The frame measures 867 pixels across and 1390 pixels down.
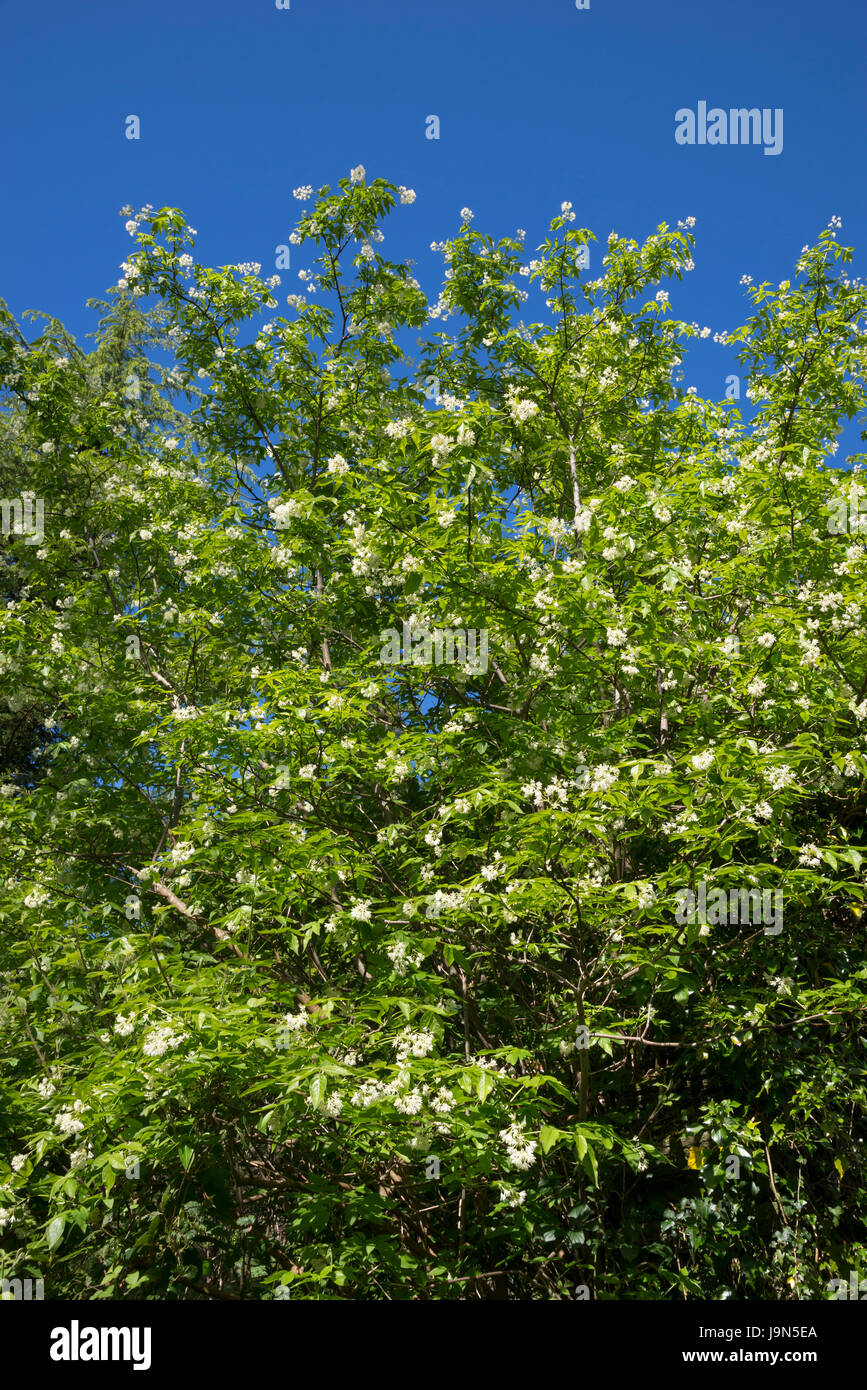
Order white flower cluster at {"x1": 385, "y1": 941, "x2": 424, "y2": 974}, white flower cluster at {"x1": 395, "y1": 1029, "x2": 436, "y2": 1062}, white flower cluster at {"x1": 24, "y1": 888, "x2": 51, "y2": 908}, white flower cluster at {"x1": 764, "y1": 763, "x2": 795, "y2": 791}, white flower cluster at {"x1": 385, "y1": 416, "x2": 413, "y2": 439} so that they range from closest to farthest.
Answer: white flower cluster at {"x1": 395, "y1": 1029, "x2": 436, "y2": 1062} → white flower cluster at {"x1": 764, "y1": 763, "x2": 795, "y2": 791} → white flower cluster at {"x1": 385, "y1": 941, "x2": 424, "y2": 974} → white flower cluster at {"x1": 385, "y1": 416, "x2": 413, "y2": 439} → white flower cluster at {"x1": 24, "y1": 888, "x2": 51, "y2": 908}

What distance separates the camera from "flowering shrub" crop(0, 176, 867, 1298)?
351 cm

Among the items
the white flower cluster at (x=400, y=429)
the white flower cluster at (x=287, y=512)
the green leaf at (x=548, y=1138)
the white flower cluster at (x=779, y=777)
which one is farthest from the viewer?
the white flower cluster at (x=287, y=512)

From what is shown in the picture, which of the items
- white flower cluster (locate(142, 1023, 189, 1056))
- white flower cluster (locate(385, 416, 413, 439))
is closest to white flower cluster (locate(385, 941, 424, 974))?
white flower cluster (locate(142, 1023, 189, 1056))

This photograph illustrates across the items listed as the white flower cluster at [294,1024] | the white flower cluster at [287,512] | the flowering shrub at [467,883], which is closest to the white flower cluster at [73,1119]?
the flowering shrub at [467,883]

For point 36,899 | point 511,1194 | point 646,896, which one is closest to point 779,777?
point 646,896

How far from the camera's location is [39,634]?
587cm

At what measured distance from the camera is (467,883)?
4.00 meters

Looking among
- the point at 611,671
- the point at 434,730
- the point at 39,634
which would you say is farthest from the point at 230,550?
the point at 611,671

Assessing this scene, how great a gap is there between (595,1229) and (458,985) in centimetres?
129

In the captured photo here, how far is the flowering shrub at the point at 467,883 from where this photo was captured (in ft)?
11.5

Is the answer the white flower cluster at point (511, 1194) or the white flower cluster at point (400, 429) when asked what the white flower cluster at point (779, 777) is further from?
the white flower cluster at point (400, 429)

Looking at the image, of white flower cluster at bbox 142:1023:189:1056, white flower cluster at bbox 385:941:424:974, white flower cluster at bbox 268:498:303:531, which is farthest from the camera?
white flower cluster at bbox 268:498:303:531

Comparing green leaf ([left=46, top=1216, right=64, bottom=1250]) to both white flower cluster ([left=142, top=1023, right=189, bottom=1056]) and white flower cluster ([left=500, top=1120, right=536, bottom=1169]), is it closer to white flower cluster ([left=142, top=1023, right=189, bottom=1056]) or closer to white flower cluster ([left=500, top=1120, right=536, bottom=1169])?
white flower cluster ([left=142, top=1023, right=189, bottom=1056])
